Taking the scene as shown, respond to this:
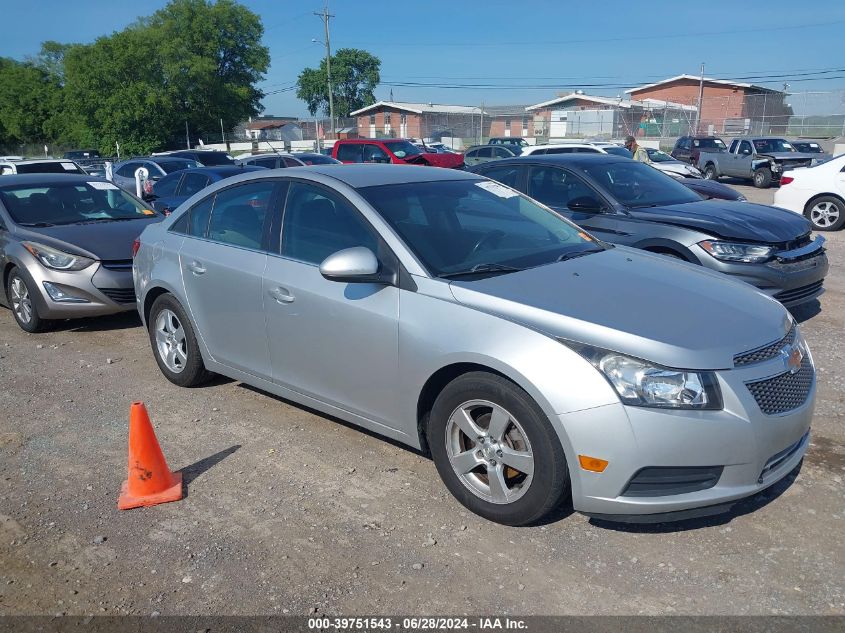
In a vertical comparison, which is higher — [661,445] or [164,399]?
[661,445]

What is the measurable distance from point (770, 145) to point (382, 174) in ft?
80.1

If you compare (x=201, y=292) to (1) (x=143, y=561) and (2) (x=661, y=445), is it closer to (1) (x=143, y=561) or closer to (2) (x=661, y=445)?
(1) (x=143, y=561)

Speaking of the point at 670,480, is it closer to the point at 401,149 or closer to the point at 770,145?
the point at 401,149

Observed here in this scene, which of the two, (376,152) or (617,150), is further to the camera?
(376,152)

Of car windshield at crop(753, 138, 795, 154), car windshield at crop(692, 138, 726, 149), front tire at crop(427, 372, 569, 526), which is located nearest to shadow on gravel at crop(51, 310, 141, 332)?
front tire at crop(427, 372, 569, 526)

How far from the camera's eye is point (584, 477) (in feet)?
10.4

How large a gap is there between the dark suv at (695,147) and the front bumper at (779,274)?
918 inches

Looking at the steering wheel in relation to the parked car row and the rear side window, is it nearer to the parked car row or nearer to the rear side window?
the parked car row

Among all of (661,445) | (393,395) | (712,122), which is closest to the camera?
(661,445)

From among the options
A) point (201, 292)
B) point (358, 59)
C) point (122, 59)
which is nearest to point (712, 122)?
point (122, 59)

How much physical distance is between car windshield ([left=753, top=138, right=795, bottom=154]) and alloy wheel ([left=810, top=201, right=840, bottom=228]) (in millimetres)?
12957

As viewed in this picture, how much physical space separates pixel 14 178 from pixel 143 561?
657 cm

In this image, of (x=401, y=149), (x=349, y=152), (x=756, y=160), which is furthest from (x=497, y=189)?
(x=756, y=160)

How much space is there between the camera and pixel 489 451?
348cm
